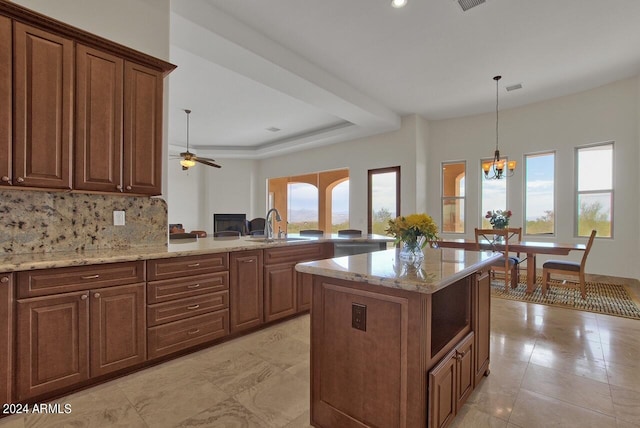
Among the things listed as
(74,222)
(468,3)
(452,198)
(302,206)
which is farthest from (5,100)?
(302,206)

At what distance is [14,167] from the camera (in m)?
1.90

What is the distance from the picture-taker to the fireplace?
920cm

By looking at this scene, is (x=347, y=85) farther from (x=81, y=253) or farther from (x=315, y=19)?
(x=81, y=253)

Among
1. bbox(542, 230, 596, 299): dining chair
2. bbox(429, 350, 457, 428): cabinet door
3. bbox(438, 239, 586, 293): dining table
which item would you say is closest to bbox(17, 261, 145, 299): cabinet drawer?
bbox(429, 350, 457, 428): cabinet door

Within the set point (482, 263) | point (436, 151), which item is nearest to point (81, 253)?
point (482, 263)

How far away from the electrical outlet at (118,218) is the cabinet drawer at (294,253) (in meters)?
1.27

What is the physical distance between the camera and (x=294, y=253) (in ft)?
10.9

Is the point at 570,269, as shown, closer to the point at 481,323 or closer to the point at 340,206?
the point at 481,323

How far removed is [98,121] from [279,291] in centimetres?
215

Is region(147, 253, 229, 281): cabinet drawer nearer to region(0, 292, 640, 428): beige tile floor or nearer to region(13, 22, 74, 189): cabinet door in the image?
region(0, 292, 640, 428): beige tile floor

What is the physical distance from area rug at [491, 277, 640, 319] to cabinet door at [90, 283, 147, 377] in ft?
14.6

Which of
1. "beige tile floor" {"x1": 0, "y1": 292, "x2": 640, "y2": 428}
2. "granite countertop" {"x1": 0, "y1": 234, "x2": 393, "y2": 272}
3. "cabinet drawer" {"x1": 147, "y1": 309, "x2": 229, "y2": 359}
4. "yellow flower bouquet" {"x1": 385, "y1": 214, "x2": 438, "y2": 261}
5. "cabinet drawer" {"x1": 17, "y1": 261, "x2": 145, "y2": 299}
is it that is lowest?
"beige tile floor" {"x1": 0, "y1": 292, "x2": 640, "y2": 428}

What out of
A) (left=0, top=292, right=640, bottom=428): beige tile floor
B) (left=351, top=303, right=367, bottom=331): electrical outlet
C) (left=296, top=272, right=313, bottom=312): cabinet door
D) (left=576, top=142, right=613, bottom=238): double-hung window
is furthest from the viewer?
(left=576, top=142, right=613, bottom=238): double-hung window

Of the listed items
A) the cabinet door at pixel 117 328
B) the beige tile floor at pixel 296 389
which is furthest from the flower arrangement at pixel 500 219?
the cabinet door at pixel 117 328
